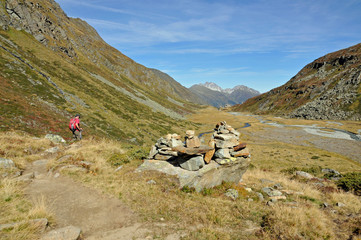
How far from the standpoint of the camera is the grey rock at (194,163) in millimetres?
14486

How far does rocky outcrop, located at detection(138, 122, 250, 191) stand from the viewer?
14.4 m

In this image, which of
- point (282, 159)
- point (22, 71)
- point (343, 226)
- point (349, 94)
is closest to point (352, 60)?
point (349, 94)

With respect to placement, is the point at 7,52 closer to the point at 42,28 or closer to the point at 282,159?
the point at 42,28

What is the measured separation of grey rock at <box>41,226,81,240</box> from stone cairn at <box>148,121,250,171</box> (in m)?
8.75

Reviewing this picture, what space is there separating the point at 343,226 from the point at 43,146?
87.4ft

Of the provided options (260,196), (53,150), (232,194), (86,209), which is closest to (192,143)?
(232,194)

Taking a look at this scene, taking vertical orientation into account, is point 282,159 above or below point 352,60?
below

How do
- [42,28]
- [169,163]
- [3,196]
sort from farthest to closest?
[42,28], [169,163], [3,196]

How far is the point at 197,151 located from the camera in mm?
14617

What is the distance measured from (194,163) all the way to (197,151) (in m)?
1.03

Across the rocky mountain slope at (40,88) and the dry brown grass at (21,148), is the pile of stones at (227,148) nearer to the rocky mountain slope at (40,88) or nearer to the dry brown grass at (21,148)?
the dry brown grass at (21,148)

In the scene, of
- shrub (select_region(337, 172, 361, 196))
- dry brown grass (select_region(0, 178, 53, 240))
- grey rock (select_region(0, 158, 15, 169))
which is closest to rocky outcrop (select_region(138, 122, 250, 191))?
dry brown grass (select_region(0, 178, 53, 240))

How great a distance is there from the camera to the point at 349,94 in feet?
470

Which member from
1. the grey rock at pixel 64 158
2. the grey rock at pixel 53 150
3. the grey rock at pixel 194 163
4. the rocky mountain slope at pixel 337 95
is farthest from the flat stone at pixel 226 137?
the rocky mountain slope at pixel 337 95
